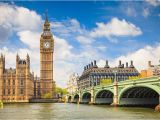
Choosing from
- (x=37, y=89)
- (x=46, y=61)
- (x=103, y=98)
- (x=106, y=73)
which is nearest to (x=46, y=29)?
(x=46, y=61)

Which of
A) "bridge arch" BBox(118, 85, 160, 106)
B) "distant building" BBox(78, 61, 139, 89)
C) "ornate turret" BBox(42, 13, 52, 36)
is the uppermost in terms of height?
"ornate turret" BBox(42, 13, 52, 36)

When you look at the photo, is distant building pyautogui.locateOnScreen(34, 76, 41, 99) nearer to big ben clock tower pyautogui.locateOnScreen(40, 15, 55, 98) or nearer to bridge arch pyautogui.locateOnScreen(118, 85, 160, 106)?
big ben clock tower pyautogui.locateOnScreen(40, 15, 55, 98)

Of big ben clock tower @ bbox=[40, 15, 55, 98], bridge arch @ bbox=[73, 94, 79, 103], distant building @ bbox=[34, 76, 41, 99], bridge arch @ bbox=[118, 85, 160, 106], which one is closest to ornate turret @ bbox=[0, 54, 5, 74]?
big ben clock tower @ bbox=[40, 15, 55, 98]

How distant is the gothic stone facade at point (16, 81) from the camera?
493ft

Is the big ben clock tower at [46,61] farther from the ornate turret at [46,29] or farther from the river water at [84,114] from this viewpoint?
the river water at [84,114]

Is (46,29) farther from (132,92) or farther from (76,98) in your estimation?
(132,92)

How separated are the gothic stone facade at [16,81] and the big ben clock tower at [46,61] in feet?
48.9

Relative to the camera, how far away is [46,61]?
171625mm

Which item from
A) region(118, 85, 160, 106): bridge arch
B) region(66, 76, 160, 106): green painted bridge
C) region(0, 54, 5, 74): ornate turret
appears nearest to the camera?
region(66, 76, 160, 106): green painted bridge

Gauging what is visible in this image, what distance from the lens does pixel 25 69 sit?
153 metres

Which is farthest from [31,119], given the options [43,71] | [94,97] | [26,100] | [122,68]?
[122,68]

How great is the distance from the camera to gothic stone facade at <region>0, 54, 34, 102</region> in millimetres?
150375

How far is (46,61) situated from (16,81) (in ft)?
74.6

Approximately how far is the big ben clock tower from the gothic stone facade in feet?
48.9
